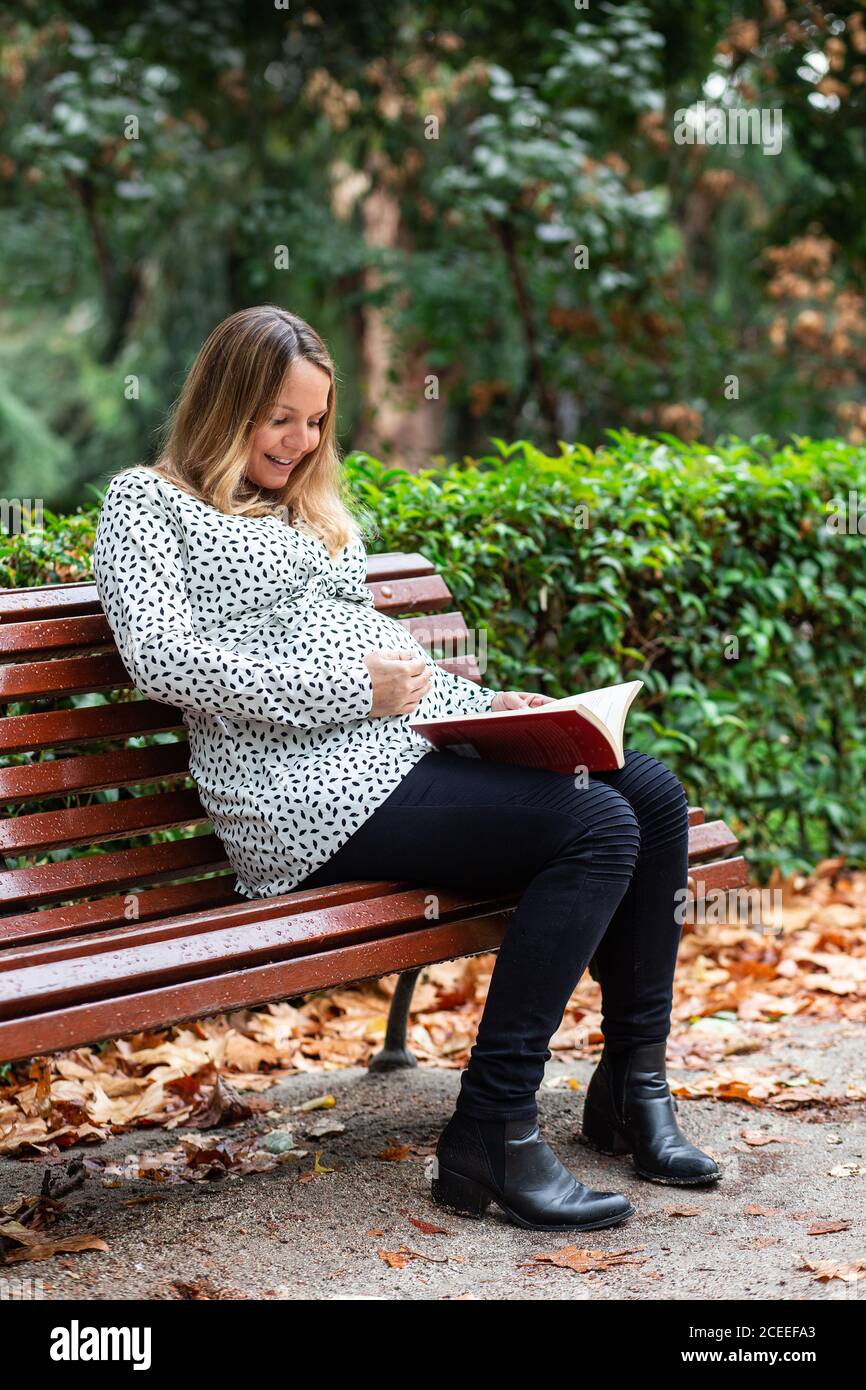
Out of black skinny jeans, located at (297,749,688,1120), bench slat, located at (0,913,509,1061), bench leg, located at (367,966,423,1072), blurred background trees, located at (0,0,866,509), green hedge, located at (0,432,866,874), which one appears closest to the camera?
bench slat, located at (0,913,509,1061)

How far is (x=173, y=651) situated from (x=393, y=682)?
1.34ft

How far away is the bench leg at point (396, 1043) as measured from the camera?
3.20m

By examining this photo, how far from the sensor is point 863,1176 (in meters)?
2.68

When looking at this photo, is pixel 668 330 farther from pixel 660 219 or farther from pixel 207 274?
pixel 207 274

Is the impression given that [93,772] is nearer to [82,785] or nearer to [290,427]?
[82,785]

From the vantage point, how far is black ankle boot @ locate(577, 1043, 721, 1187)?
2662mm

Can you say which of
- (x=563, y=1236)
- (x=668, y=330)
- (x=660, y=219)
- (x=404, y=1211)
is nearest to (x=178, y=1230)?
(x=404, y=1211)

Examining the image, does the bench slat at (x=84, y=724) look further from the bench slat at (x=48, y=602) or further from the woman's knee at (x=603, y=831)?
the woman's knee at (x=603, y=831)

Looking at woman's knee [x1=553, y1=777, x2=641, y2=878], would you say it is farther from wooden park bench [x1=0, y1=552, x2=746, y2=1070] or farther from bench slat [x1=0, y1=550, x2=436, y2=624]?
bench slat [x1=0, y1=550, x2=436, y2=624]

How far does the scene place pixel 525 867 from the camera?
249 cm

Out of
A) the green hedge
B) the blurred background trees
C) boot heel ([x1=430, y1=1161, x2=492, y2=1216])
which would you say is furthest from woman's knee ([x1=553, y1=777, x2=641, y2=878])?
the blurred background trees

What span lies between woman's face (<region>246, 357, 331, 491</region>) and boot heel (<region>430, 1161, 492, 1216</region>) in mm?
1349

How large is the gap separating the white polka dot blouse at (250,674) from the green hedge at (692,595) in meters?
0.84

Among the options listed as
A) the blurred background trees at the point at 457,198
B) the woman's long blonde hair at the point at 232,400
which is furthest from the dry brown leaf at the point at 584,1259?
the blurred background trees at the point at 457,198
